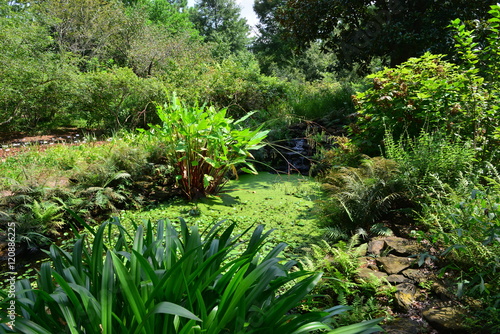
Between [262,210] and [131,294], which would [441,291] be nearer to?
[131,294]

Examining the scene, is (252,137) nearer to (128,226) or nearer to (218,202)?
(218,202)

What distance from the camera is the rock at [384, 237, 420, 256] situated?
2.45 m

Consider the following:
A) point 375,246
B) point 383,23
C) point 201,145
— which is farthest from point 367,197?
point 383,23

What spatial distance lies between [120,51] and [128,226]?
16414 millimetres

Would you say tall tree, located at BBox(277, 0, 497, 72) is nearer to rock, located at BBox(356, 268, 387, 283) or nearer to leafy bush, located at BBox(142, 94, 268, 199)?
leafy bush, located at BBox(142, 94, 268, 199)

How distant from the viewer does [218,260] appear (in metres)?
1.61

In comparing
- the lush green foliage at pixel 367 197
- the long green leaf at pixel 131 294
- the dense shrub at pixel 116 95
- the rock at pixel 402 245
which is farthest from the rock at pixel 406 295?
the dense shrub at pixel 116 95

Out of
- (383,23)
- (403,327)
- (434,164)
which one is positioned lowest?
(403,327)

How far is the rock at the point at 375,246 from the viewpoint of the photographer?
269 cm

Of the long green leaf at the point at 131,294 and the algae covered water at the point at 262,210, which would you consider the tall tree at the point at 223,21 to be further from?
the long green leaf at the point at 131,294

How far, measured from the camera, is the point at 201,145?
4.24m

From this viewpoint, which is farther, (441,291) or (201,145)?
(201,145)

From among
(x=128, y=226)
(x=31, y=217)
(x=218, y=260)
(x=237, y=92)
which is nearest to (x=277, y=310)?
(x=218, y=260)

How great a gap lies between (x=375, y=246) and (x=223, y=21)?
3771 centimetres
